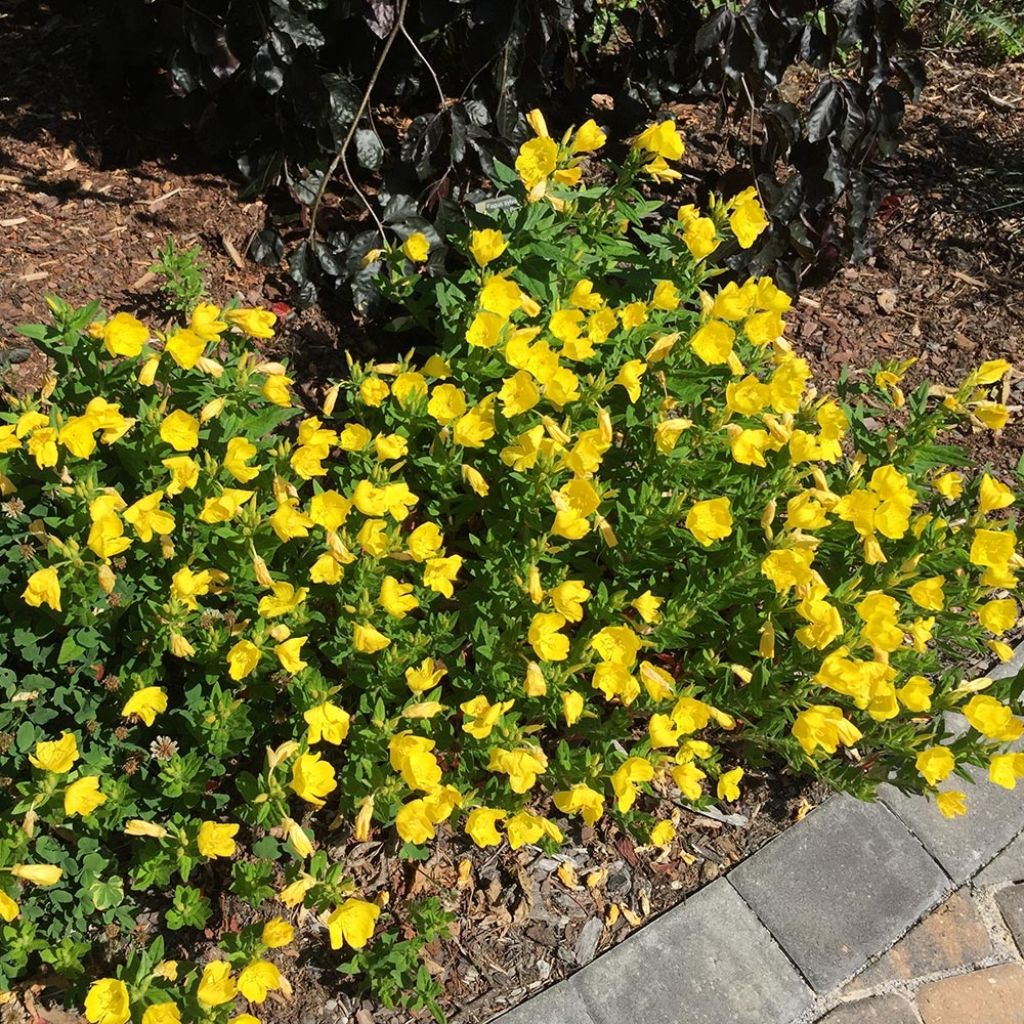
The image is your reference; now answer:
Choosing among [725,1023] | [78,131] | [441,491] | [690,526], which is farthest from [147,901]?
[78,131]

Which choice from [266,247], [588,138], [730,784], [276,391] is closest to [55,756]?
[276,391]

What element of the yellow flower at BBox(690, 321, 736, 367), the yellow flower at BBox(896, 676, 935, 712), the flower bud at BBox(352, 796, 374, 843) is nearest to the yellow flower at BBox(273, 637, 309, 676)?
the flower bud at BBox(352, 796, 374, 843)

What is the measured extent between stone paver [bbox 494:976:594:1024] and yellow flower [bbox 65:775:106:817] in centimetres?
114

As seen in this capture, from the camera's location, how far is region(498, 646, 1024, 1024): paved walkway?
2.55m

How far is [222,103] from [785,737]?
3.02m

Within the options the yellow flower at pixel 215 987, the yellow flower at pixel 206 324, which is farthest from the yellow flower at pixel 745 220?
the yellow flower at pixel 215 987

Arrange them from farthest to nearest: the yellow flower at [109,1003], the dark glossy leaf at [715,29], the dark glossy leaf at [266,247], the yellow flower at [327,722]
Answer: the dark glossy leaf at [266,247] → the dark glossy leaf at [715,29] → the yellow flower at [327,722] → the yellow flower at [109,1003]

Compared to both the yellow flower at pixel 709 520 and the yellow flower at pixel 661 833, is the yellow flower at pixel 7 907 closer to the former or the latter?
the yellow flower at pixel 661 833

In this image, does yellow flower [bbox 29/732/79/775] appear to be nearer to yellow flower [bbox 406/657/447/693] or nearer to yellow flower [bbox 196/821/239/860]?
yellow flower [bbox 196/821/239/860]

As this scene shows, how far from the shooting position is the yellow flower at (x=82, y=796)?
80.0 inches

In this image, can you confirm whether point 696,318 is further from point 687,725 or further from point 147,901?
point 147,901

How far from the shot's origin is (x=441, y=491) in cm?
267

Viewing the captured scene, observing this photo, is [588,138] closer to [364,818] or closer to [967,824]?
[364,818]

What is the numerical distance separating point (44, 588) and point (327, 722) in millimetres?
659
